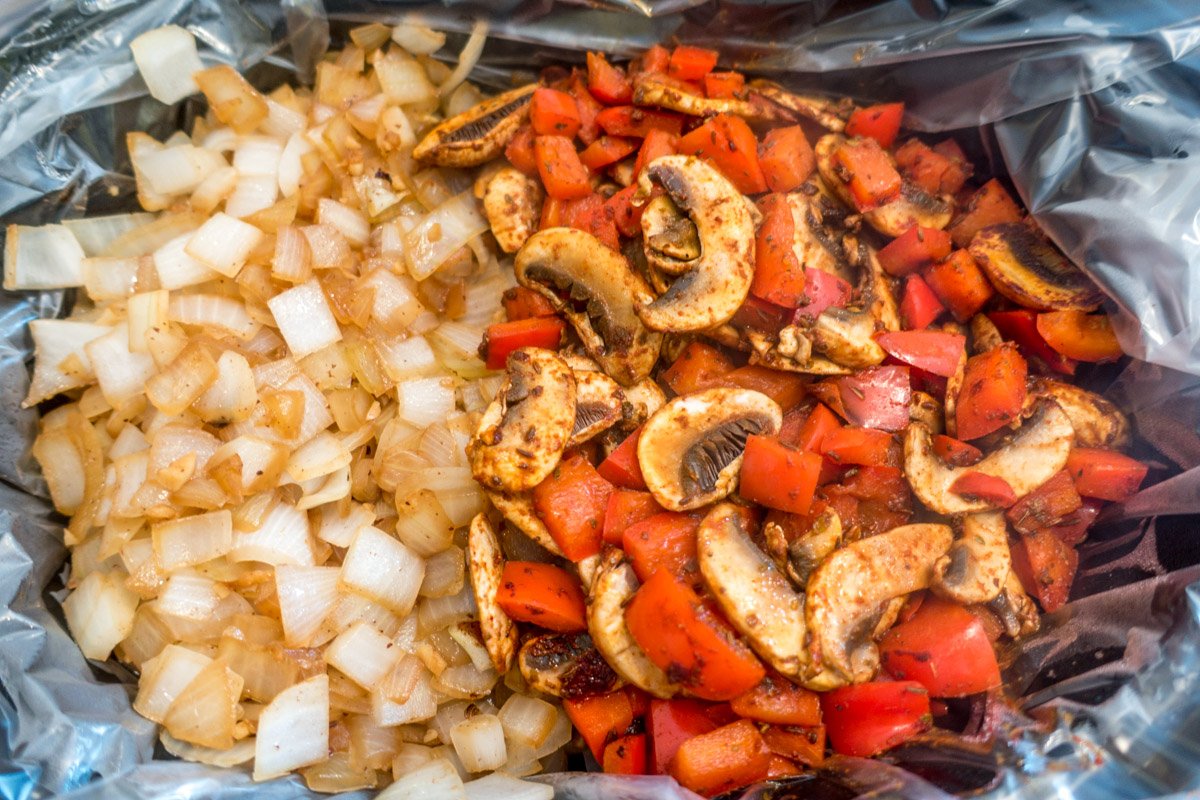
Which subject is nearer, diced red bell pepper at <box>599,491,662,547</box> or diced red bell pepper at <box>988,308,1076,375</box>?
diced red bell pepper at <box>599,491,662,547</box>

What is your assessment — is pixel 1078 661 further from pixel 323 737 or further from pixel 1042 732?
pixel 323 737

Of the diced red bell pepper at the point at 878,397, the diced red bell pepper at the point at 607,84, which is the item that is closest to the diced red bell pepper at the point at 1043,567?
the diced red bell pepper at the point at 878,397

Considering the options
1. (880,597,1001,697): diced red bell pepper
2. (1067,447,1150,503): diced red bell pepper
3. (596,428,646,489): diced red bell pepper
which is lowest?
(880,597,1001,697): diced red bell pepper

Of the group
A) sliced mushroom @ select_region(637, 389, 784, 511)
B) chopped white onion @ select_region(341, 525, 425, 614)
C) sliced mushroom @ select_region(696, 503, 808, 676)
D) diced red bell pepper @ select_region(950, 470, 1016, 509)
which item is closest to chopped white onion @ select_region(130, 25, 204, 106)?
chopped white onion @ select_region(341, 525, 425, 614)

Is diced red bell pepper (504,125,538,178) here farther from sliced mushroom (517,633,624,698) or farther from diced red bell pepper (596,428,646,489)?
sliced mushroom (517,633,624,698)

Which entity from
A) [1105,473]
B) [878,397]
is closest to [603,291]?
[878,397]

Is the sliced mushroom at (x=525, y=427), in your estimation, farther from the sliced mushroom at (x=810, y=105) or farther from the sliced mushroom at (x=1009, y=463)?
the sliced mushroom at (x=810, y=105)

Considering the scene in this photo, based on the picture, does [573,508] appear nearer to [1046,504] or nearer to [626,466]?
[626,466]

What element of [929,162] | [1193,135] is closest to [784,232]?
[929,162]
